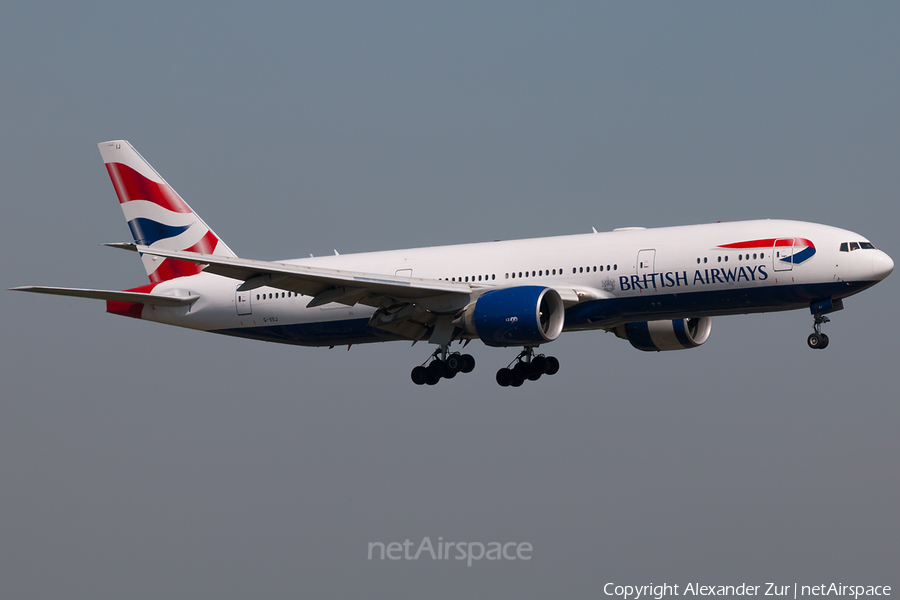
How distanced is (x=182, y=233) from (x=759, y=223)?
69.5 feet

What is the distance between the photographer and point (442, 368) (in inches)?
1586

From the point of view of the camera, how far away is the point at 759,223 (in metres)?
36.1

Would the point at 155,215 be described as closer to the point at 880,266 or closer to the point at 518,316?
the point at 518,316

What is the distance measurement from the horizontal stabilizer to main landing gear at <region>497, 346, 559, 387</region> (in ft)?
37.1

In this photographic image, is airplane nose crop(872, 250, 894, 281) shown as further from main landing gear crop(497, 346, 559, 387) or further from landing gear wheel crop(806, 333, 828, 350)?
main landing gear crop(497, 346, 559, 387)

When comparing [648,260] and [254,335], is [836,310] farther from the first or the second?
[254,335]

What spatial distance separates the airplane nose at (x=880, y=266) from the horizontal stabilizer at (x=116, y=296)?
22.7 metres

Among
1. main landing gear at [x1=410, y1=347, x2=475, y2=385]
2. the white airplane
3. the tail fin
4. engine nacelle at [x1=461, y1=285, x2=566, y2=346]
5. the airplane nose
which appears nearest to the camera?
the airplane nose

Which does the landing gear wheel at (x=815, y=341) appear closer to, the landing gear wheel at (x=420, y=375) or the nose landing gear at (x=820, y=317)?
the nose landing gear at (x=820, y=317)

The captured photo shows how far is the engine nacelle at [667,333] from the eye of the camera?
42031 millimetres

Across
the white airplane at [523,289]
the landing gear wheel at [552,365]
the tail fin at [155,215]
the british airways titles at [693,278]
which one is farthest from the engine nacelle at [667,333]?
the tail fin at [155,215]

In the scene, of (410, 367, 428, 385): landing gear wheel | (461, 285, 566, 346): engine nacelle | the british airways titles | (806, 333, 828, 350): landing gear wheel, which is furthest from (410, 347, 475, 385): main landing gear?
(806, 333, 828, 350): landing gear wheel

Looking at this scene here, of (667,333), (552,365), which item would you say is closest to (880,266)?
(667,333)

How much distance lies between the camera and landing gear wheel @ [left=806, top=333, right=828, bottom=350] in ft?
117
